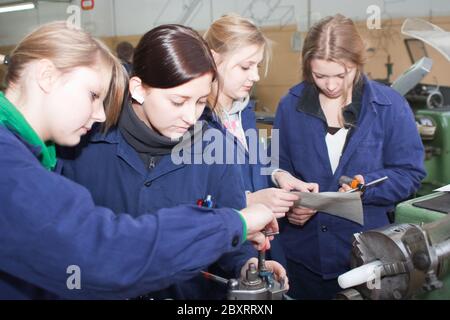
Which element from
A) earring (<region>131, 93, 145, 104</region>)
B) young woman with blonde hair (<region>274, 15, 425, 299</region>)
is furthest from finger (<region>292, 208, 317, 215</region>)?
earring (<region>131, 93, 145, 104</region>)

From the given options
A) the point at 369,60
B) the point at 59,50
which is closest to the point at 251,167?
the point at 59,50

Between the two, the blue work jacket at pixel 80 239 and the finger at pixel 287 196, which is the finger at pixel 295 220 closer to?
the finger at pixel 287 196

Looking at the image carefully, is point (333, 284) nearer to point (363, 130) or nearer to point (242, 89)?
point (363, 130)

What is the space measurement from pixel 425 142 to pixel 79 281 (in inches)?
85.9

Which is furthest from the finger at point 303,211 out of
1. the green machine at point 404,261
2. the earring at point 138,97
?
the earring at point 138,97

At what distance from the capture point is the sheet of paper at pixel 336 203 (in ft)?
4.19

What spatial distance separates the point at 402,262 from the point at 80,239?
2.00 feet

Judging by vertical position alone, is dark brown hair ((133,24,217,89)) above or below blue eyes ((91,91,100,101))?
above

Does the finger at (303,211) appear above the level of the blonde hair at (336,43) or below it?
below

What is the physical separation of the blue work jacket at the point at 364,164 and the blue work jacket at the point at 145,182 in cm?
49

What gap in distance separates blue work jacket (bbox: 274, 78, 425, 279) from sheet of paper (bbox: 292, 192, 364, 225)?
107 millimetres

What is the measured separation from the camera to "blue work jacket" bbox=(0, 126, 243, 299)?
0.62 m

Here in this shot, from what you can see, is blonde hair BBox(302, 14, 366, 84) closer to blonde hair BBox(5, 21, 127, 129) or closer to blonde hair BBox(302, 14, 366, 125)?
blonde hair BBox(302, 14, 366, 125)

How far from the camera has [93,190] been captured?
1070 millimetres
